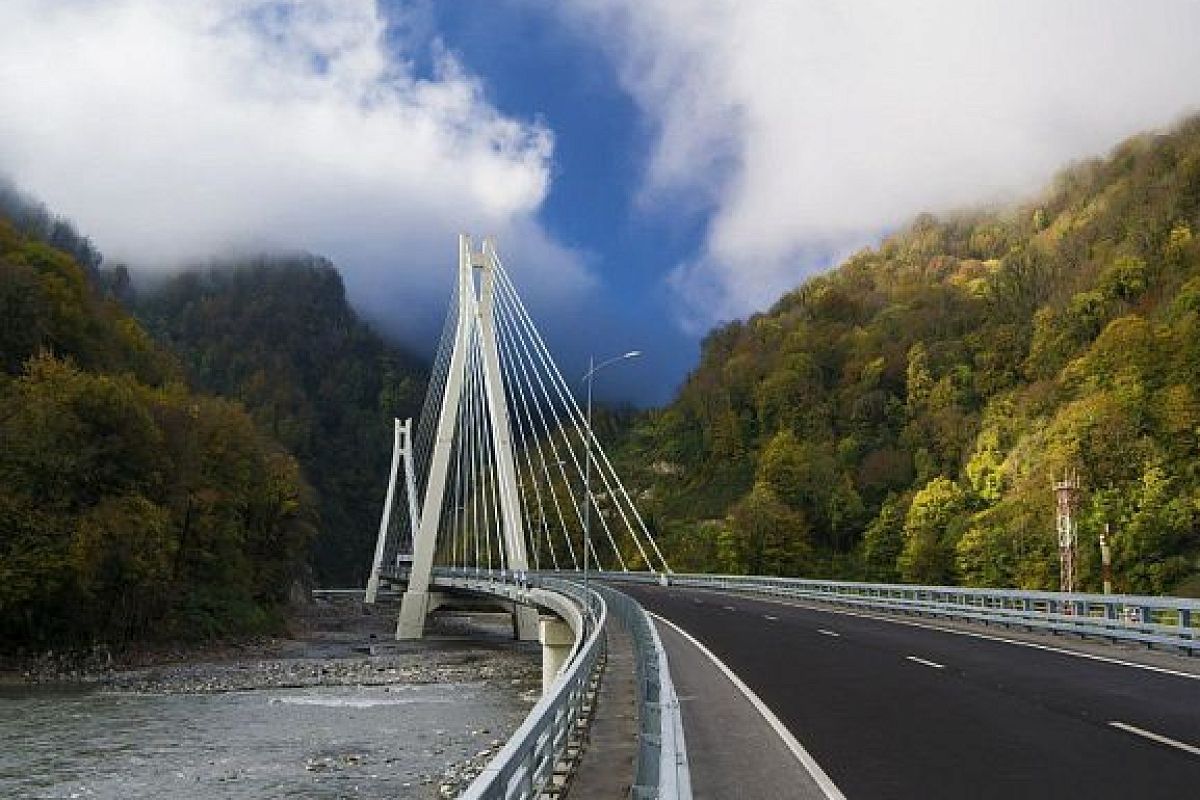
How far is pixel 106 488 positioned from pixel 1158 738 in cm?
4361

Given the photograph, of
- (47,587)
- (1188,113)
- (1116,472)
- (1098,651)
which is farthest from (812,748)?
(1188,113)

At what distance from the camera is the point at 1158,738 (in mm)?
11062

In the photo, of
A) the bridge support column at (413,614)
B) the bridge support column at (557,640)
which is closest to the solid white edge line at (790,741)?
the bridge support column at (557,640)

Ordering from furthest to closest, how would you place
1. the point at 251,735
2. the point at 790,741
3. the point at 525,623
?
1. the point at 525,623
2. the point at 251,735
3. the point at 790,741

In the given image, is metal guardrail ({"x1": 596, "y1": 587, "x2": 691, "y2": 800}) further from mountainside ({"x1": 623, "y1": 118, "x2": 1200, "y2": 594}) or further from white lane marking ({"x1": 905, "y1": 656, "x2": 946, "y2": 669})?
mountainside ({"x1": 623, "y1": 118, "x2": 1200, "y2": 594})

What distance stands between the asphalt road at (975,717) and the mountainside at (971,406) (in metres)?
39.8

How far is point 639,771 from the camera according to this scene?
8391 mm

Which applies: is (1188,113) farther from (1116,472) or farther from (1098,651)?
(1098,651)

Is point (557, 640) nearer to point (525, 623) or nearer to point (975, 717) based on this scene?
point (525, 623)

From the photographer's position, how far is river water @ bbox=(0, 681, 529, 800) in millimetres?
21281

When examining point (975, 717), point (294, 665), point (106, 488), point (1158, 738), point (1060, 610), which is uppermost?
point (106, 488)

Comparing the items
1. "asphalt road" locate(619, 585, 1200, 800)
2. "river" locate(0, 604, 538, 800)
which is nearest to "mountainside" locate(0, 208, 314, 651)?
"river" locate(0, 604, 538, 800)

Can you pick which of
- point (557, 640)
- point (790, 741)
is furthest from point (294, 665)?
point (790, 741)

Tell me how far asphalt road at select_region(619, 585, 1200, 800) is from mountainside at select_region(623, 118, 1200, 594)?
131 ft
